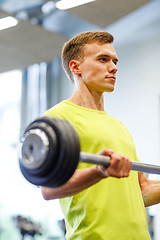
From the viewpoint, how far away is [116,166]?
1082 millimetres

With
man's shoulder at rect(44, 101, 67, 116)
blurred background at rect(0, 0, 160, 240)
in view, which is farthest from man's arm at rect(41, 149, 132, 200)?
blurred background at rect(0, 0, 160, 240)

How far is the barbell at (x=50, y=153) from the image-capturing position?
1.00 meters

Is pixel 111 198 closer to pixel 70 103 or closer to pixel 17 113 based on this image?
pixel 70 103

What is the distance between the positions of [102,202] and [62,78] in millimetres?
4922

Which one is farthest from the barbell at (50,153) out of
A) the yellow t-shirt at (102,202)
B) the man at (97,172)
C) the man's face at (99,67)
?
the man's face at (99,67)

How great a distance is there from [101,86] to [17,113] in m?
4.55

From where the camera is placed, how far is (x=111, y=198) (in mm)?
1389

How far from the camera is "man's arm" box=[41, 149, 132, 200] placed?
1.08 meters

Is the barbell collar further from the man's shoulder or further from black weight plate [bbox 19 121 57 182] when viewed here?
the man's shoulder

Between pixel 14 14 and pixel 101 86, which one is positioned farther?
pixel 14 14

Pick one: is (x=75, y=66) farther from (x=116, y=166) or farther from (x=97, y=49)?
(x=116, y=166)

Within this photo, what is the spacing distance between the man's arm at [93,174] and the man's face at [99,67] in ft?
1.73

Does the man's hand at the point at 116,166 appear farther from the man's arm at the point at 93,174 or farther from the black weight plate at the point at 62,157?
the black weight plate at the point at 62,157

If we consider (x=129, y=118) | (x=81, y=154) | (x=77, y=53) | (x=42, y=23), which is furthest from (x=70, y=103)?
(x=42, y=23)
